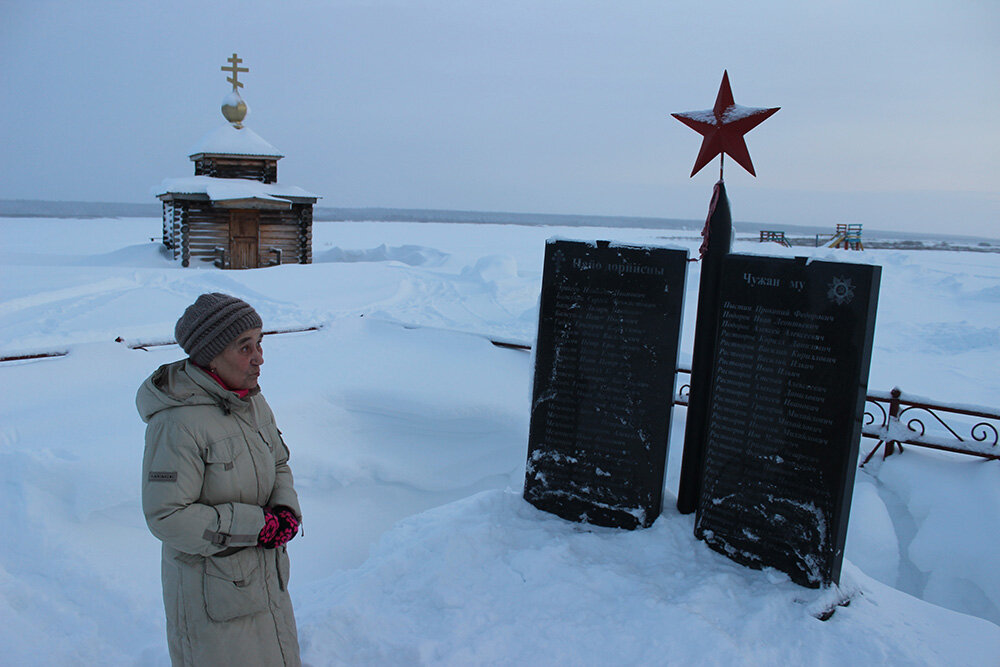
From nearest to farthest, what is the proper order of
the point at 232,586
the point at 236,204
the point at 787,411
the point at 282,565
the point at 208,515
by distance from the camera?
the point at 208,515, the point at 232,586, the point at 282,565, the point at 787,411, the point at 236,204

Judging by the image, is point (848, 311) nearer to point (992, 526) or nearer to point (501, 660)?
point (501, 660)

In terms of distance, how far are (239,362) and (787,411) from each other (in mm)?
3071

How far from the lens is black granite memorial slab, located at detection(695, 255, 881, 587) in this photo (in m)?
3.67

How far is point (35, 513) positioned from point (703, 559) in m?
4.76

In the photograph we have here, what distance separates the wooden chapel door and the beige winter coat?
20.5 m

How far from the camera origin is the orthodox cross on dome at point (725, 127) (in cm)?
430

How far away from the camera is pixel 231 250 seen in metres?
21.3

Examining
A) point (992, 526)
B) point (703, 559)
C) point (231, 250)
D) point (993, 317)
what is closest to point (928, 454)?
point (992, 526)

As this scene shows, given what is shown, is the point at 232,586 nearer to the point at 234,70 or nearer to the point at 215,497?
the point at 215,497

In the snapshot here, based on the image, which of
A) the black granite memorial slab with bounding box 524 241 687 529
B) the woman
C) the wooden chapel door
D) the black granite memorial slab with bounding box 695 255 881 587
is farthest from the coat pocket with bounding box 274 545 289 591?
the wooden chapel door

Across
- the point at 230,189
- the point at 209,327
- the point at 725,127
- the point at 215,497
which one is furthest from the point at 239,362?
the point at 230,189

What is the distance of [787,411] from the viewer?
3838mm

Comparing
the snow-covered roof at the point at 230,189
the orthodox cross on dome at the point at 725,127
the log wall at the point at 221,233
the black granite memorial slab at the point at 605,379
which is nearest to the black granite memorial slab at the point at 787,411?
the black granite memorial slab at the point at 605,379

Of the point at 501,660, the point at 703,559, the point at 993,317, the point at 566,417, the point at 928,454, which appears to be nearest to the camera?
the point at 501,660
